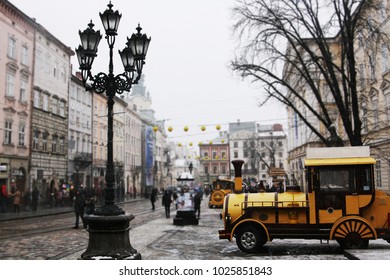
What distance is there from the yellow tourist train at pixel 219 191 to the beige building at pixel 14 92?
1206 cm

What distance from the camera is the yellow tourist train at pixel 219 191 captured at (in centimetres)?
2808

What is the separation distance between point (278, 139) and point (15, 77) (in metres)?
28.4

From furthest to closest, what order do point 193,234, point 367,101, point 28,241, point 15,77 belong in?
point 15,77, point 367,101, point 193,234, point 28,241

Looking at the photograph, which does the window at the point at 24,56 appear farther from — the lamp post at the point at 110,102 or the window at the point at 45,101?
the lamp post at the point at 110,102

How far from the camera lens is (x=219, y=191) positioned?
28.3m

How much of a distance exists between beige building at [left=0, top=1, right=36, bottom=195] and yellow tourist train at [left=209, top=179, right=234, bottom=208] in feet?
39.6

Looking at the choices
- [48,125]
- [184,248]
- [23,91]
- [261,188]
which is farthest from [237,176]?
[48,125]

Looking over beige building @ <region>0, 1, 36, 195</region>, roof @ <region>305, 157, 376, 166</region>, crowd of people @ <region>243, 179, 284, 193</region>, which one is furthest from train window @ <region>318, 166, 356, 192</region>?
beige building @ <region>0, 1, 36, 195</region>

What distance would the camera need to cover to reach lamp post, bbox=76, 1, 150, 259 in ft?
23.5

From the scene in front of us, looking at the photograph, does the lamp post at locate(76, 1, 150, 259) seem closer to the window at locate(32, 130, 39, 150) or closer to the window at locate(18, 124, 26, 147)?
the window at locate(18, 124, 26, 147)

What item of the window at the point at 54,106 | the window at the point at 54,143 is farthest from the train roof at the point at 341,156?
the window at the point at 54,106

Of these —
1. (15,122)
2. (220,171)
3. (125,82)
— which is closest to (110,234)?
(125,82)
